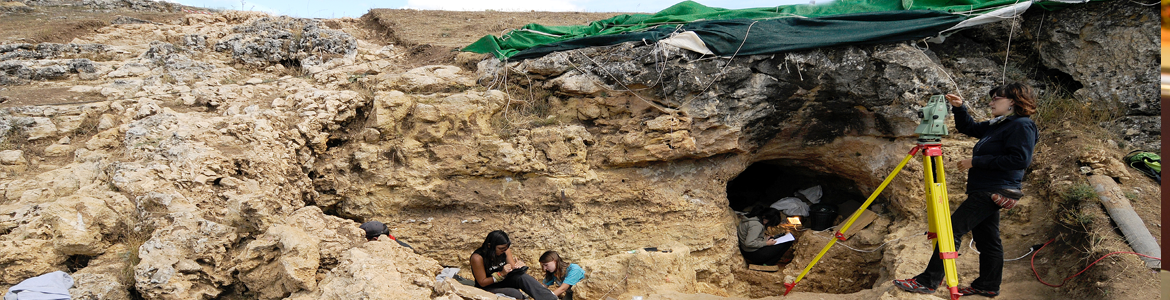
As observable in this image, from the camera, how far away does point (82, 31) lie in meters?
6.46

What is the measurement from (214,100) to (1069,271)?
22.1 feet

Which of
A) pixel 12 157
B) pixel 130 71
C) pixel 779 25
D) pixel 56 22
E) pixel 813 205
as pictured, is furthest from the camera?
pixel 56 22

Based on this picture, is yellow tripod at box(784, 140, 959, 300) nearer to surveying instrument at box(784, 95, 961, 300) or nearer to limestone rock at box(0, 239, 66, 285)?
surveying instrument at box(784, 95, 961, 300)

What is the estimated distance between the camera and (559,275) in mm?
4812

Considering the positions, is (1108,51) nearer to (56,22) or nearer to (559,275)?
(559,275)

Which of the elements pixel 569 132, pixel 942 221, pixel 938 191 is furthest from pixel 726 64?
pixel 942 221

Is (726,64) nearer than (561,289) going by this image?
No

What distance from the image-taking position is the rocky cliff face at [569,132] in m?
4.64

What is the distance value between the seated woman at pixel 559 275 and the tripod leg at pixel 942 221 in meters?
2.53

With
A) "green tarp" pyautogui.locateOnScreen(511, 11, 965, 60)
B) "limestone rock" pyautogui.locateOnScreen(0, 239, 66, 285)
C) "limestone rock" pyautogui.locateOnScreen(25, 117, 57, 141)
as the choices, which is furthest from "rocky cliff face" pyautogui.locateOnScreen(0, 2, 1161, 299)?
"limestone rock" pyautogui.locateOnScreen(0, 239, 66, 285)

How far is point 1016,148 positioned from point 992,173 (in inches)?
9.7

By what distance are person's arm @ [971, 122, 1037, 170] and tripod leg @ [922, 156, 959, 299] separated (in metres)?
0.28

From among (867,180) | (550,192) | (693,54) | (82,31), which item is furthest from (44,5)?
(867,180)

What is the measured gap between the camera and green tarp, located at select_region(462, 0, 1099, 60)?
193 inches
